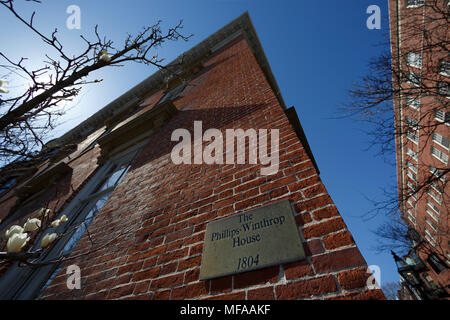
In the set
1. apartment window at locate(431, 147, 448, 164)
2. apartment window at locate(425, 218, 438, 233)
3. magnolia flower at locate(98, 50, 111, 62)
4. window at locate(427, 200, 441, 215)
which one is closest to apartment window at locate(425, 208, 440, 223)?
window at locate(427, 200, 441, 215)

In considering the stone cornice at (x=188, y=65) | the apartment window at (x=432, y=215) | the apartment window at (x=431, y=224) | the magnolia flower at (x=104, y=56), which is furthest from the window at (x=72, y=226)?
the apartment window at (x=431, y=224)

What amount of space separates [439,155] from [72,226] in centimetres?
2398

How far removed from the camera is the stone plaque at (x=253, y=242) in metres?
1.16

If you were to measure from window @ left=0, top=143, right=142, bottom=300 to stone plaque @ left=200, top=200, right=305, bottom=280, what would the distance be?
158 centimetres

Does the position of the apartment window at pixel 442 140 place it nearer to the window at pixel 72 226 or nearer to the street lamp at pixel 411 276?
the street lamp at pixel 411 276

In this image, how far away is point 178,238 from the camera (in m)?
1.72

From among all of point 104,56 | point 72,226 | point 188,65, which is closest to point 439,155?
point 188,65

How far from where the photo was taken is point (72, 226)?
11.6ft

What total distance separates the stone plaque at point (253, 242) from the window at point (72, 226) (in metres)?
1.58

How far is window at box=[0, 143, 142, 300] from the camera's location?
2.90m

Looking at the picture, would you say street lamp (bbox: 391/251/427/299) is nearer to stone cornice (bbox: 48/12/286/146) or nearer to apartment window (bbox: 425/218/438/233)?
apartment window (bbox: 425/218/438/233)
